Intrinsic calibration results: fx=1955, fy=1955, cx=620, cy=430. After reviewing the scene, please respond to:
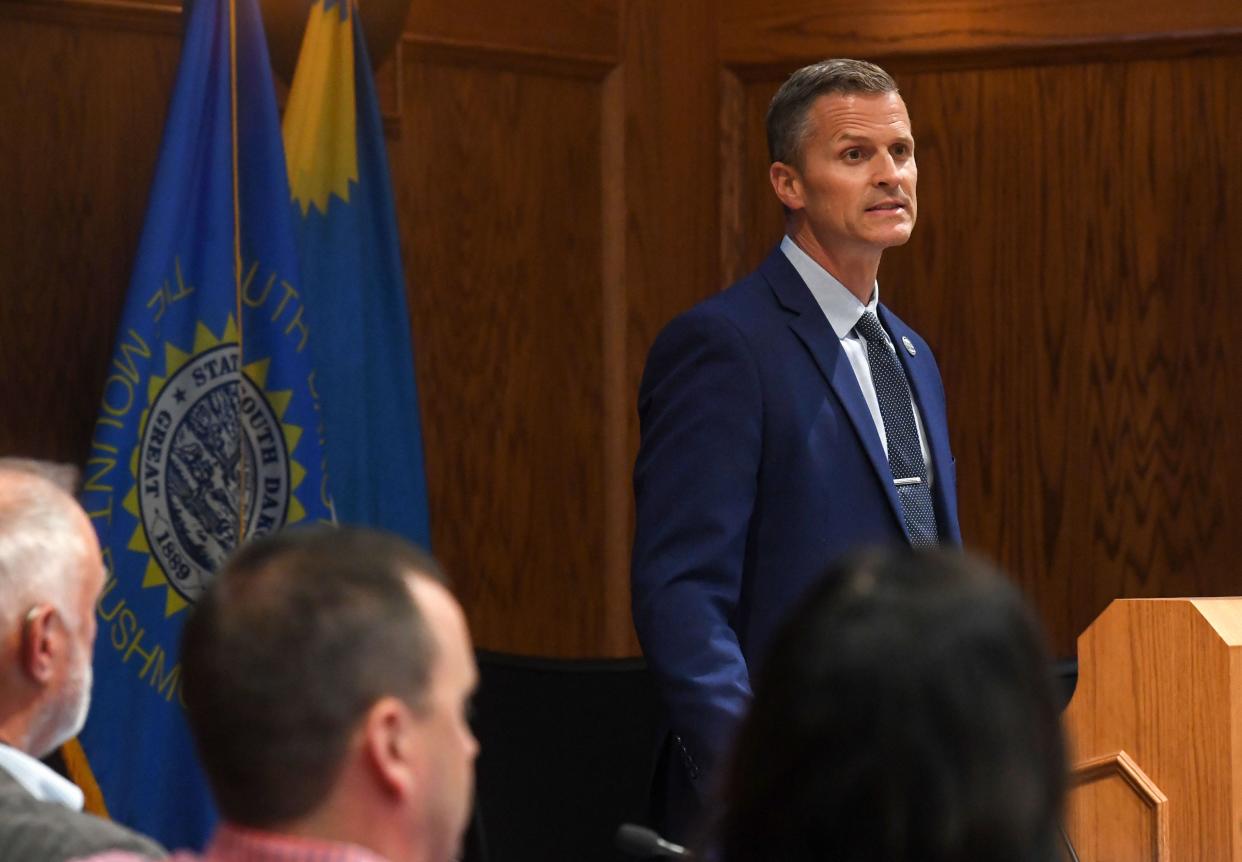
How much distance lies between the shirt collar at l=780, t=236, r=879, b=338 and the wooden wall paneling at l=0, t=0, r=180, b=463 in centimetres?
167

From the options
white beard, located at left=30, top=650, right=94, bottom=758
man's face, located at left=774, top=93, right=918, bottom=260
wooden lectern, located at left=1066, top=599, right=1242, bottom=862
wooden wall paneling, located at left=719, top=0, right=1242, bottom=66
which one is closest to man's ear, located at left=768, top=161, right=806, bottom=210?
man's face, located at left=774, top=93, right=918, bottom=260

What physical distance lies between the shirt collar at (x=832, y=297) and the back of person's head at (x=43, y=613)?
1.21 metres

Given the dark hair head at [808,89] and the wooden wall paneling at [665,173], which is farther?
the wooden wall paneling at [665,173]

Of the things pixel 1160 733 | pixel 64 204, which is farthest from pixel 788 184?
pixel 64 204

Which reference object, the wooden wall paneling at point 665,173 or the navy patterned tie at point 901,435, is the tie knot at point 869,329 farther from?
the wooden wall paneling at point 665,173

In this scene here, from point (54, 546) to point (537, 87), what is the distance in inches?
119

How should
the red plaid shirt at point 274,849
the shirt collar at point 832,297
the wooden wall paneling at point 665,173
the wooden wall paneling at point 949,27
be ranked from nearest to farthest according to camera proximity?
the red plaid shirt at point 274,849 → the shirt collar at point 832,297 → the wooden wall paneling at point 949,27 → the wooden wall paneling at point 665,173

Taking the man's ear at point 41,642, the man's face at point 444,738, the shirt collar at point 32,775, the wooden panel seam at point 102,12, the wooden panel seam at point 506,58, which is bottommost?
the shirt collar at point 32,775

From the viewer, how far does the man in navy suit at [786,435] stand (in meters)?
2.56

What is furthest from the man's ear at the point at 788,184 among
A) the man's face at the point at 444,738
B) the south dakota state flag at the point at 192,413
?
the man's face at the point at 444,738

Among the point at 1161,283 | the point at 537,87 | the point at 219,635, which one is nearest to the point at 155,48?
the point at 537,87

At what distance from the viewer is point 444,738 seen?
120 centimetres

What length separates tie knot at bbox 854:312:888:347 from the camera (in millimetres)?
2811

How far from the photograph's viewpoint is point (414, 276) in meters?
4.51
